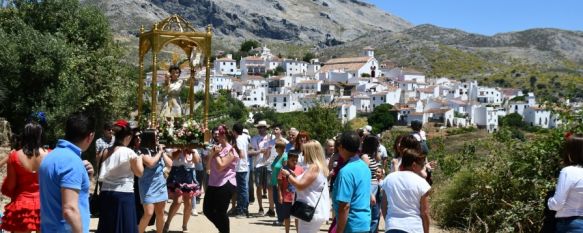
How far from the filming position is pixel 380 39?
196m

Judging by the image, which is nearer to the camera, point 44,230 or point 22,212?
point 44,230

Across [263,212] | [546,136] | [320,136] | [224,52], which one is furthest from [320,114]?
[224,52]

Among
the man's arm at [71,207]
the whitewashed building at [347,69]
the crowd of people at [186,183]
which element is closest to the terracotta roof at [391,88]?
the whitewashed building at [347,69]

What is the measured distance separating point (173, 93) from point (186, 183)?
99.3 inches

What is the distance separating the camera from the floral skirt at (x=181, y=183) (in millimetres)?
9266

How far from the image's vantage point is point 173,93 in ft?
37.4

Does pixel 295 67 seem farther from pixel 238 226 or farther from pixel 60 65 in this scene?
pixel 238 226

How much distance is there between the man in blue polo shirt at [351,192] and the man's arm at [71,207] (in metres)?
2.36

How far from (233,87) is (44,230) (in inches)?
4944

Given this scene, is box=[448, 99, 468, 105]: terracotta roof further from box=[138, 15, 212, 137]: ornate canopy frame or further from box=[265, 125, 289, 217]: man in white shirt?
box=[138, 15, 212, 137]: ornate canopy frame

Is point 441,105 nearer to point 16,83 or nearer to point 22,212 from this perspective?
point 16,83

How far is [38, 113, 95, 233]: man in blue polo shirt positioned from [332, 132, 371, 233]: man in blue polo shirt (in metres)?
2.22

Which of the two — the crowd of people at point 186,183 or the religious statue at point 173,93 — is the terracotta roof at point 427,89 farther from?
the crowd of people at point 186,183

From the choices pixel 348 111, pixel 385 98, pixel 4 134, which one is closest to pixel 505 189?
pixel 4 134
